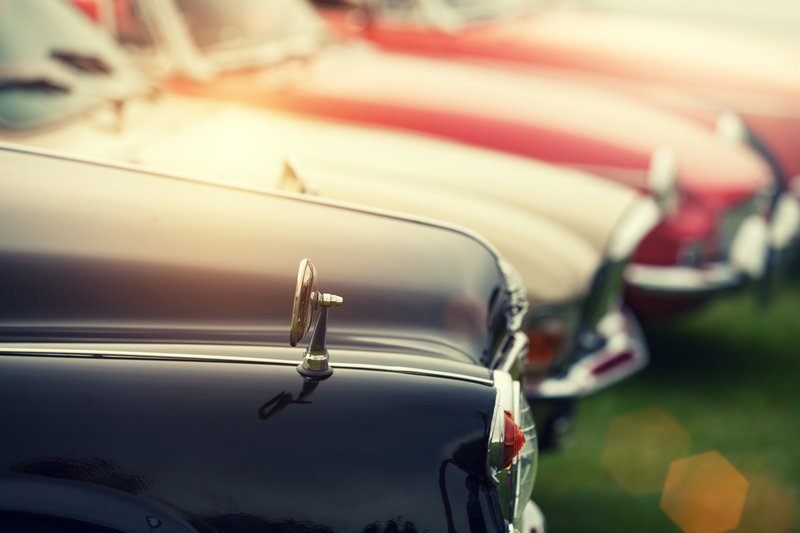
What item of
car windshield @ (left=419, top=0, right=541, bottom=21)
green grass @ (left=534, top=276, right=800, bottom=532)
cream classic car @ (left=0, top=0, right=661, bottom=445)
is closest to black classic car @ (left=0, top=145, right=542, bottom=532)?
cream classic car @ (left=0, top=0, right=661, bottom=445)

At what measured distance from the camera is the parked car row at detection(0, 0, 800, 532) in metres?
1.95

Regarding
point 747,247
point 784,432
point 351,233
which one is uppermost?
point 351,233

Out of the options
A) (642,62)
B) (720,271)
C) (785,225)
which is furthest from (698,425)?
(642,62)

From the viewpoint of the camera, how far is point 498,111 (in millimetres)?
5191

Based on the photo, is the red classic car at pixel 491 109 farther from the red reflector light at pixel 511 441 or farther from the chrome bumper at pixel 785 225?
the red reflector light at pixel 511 441

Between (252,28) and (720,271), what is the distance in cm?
232

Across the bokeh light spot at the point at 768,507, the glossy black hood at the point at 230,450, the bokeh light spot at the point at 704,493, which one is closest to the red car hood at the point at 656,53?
the bokeh light spot at the point at 704,493

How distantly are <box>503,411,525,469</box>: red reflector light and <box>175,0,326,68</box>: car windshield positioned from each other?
9.63 feet

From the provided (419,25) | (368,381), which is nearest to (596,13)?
(419,25)

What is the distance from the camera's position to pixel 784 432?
4918 millimetres

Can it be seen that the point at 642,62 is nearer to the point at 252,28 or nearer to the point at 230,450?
the point at 252,28

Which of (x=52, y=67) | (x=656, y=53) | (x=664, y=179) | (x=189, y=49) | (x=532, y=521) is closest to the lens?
(x=532, y=521)

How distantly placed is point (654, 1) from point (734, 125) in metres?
8.14

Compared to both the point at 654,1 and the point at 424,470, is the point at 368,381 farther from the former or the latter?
the point at 654,1
